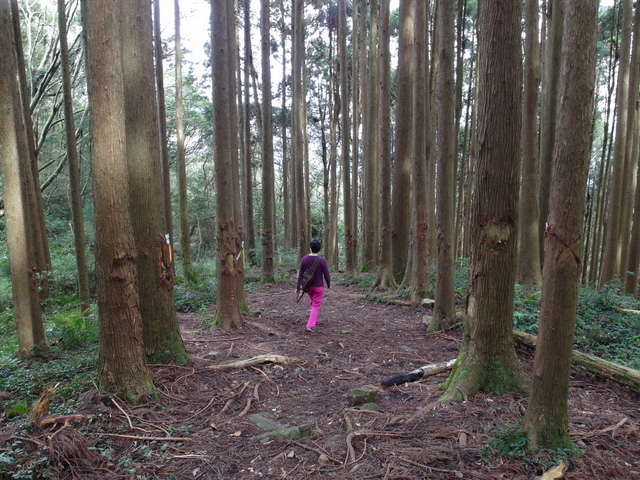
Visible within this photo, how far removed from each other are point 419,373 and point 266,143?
9858mm

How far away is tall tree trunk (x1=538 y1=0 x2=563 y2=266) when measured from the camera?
974 centimetres

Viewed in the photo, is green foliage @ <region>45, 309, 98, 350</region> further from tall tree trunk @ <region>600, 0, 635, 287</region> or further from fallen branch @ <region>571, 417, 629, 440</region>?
tall tree trunk @ <region>600, 0, 635, 287</region>

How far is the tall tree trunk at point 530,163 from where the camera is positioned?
32.2 ft

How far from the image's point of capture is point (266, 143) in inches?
520

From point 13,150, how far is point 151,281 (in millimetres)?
2922

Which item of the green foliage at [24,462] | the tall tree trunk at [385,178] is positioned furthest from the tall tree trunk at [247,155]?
the green foliage at [24,462]

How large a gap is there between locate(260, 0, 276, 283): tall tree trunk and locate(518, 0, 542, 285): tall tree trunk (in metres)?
6.96

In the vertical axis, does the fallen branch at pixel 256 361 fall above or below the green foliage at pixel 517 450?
below

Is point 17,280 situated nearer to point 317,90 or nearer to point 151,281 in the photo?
point 151,281

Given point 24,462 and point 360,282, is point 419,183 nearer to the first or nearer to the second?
point 360,282

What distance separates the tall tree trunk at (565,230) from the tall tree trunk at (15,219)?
6.47 meters

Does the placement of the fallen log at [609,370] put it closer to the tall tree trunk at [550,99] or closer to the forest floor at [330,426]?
the forest floor at [330,426]

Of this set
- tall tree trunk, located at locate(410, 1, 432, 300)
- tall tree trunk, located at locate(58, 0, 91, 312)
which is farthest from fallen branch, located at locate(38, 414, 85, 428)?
tall tree trunk, located at locate(410, 1, 432, 300)

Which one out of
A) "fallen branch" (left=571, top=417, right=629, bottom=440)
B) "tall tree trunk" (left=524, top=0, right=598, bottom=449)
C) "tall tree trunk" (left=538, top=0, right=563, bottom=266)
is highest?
"tall tree trunk" (left=538, top=0, right=563, bottom=266)
